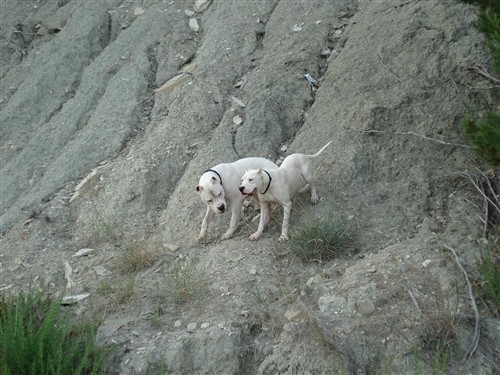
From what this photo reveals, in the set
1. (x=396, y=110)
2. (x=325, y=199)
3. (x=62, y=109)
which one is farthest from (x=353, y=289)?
(x=62, y=109)

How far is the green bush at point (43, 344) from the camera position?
5.70 m

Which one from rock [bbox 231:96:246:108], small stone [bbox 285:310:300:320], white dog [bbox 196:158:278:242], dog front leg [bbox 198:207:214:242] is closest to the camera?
small stone [bbox 285:310:300:320]

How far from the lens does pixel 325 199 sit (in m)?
8.20

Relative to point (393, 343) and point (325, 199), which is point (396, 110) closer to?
point (325, 199)

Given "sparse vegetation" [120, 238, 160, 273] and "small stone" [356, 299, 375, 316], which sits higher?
"sparse vegetation" [120, 238, 160, 273]

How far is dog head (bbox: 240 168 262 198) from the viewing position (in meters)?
7.51

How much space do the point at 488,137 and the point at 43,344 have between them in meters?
4.16

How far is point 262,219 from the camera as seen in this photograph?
26.3 ft

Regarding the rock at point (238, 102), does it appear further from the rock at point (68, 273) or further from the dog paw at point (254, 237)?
the rock at point (68, 273)

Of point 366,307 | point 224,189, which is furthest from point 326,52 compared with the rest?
point 366,307

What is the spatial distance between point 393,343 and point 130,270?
328 cm

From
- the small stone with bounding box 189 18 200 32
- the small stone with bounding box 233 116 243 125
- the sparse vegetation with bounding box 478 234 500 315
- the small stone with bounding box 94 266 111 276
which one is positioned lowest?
the sparse vegetation with bounding box 478 234 500 315

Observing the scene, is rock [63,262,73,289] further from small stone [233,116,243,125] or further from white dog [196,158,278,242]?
small stone [233,116,243,125]

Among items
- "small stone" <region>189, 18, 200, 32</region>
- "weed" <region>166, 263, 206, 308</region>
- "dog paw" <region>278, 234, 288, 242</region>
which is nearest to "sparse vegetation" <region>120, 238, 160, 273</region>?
"weed" <region>166, 263, 206, 308</region>
